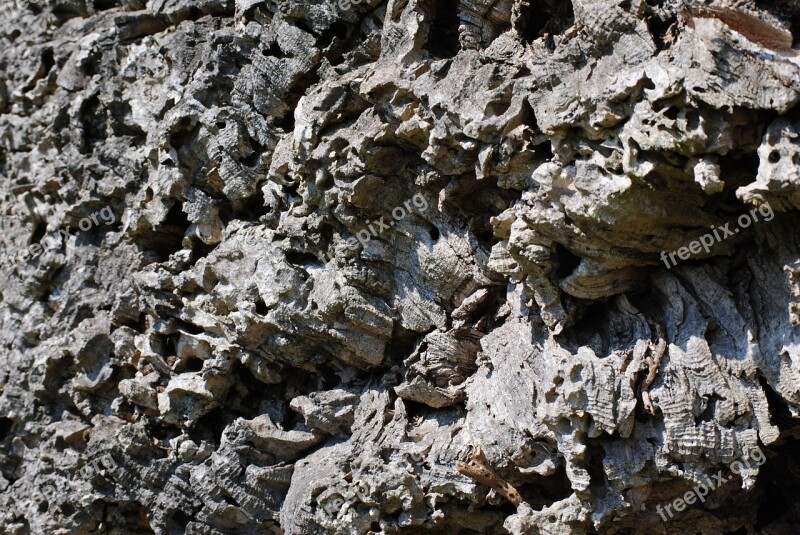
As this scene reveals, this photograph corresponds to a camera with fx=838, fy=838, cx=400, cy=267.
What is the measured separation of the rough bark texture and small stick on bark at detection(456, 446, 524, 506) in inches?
1.2

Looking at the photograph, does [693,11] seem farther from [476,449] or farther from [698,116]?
[476,449]

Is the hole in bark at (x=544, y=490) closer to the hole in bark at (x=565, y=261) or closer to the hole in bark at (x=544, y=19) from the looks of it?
the hole in bark at (x=565, y=261)

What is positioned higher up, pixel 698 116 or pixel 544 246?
pixel 698 116

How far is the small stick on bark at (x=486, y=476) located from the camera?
19.7 ft

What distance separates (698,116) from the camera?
473cm

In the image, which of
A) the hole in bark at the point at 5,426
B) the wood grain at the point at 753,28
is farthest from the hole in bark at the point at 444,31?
the hole in bark at the point at 5,426

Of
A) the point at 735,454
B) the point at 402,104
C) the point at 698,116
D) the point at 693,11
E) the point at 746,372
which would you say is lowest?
the point at 735,454

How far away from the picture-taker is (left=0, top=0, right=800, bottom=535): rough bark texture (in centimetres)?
517

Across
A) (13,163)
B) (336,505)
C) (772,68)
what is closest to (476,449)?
(336,505)

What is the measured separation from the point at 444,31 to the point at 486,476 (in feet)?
11.2

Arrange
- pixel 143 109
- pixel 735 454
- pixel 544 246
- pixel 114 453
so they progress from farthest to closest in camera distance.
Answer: pixel 143 109
pixel 114 453
pixel 544 246
pixel 735 454

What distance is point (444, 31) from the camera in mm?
6562

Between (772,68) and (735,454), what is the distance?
7.67ft

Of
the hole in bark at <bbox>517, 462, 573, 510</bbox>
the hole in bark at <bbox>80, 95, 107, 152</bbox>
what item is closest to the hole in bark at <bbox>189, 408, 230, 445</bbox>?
the hole in bark at <bbox>517, 462, 573, 510</bbox>
